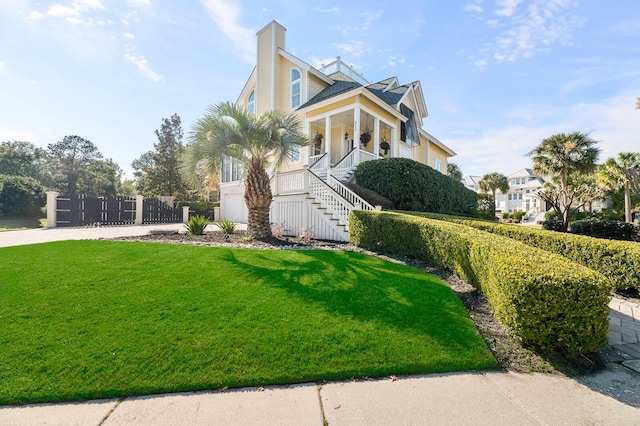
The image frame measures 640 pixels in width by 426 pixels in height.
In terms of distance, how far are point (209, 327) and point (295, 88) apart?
55.2ft

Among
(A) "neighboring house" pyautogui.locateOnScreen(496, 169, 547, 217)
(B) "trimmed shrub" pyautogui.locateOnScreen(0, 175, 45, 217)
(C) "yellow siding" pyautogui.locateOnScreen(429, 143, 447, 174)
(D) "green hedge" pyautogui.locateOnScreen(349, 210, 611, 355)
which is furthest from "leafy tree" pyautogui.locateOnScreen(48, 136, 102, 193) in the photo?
(A) "neighboring house" pyautogui.locateOnScreen(496, 169, 547, 217)

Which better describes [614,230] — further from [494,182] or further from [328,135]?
[494,182]

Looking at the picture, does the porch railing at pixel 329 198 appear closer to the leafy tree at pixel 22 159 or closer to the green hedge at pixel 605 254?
the green hedge at pixel 605 254

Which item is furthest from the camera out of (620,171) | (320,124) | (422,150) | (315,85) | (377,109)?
(422,150)

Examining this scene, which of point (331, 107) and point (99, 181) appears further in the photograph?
point (99, 181)

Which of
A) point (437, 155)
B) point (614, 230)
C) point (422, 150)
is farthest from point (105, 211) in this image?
point (437, 155)

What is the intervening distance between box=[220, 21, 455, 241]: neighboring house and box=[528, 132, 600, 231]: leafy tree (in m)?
8.36

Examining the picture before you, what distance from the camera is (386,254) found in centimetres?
726

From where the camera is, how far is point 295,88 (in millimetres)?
17375

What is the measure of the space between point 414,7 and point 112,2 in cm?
811

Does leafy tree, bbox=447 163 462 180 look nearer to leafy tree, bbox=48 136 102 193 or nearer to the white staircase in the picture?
the white staircase

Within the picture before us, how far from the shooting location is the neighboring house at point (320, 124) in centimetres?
1081

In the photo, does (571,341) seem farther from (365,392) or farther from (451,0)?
(451,0)

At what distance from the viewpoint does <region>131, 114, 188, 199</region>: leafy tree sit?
34.1 meters
